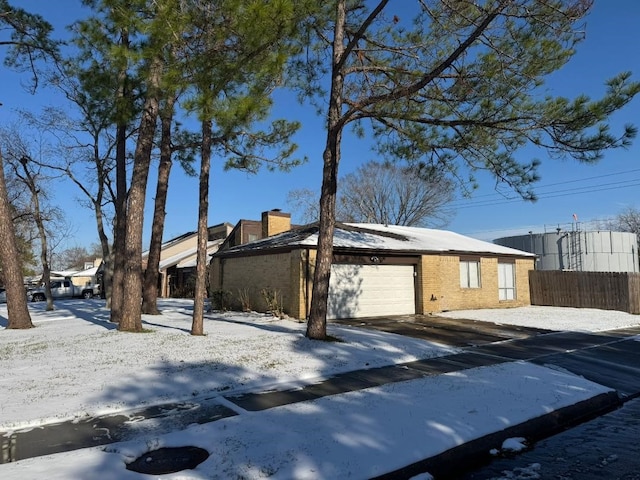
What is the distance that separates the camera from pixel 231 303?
2000cm

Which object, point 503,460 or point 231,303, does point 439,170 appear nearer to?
point 503,460

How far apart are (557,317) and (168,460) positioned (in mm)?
17356

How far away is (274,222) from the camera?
27.0 meters

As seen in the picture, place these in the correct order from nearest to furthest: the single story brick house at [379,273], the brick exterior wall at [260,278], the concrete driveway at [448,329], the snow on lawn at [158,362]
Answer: the snow on lawn at [158,362], the concrete driveway at [448,329], the brick exterior wall at [260,278], the single story brick house at [379,273]

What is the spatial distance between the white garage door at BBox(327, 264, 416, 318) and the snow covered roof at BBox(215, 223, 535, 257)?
2.66 feet

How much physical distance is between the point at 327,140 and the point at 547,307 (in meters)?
16.4

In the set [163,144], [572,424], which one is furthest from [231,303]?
[572,424]

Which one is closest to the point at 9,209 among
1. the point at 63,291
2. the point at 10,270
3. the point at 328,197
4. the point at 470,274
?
the point at 10,270

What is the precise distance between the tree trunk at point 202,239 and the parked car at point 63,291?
3079 cm

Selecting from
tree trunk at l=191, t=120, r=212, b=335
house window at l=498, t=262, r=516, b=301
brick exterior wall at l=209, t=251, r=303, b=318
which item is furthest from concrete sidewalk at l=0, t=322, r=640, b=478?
house window at l=498, t=262, r=516, b=301

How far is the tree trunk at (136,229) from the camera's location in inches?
481

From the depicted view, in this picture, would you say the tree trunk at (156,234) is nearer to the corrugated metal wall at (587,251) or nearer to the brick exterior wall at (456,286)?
the brick exterior wall at (456,286)

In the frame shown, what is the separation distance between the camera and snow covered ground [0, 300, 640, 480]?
427 centimetres

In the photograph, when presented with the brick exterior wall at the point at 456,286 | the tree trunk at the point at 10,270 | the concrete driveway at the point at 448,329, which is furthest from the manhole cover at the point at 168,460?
the brick exterior wall at the point at 456,286
